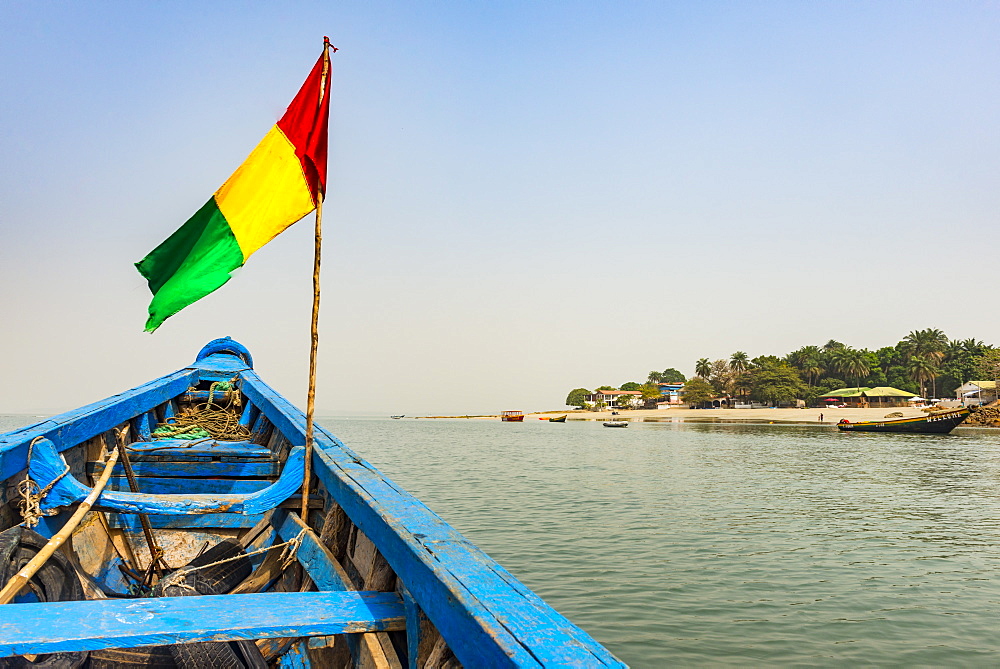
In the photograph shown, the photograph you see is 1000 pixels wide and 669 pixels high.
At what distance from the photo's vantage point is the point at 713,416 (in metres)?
96.2

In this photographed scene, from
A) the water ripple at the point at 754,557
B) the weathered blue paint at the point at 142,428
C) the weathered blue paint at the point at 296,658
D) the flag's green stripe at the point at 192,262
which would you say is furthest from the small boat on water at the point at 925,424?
the flag's green stripe at the point at 192,262

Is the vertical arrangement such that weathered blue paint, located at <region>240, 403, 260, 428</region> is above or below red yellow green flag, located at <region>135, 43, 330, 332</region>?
below

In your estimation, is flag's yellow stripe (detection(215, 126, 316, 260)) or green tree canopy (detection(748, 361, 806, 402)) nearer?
flag's yellow stripe (detection(215, 126, 316, 260))

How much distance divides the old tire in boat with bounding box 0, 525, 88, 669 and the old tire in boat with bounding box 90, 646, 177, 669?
0.08m

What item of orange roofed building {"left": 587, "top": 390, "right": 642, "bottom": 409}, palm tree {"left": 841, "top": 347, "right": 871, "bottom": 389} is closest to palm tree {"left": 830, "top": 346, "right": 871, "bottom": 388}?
palm tree {"left": 841, "top": 347, "right": 871, "bottom": 389}

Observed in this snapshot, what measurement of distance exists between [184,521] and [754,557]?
11007mm

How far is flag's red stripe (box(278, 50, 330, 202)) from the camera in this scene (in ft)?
11.4

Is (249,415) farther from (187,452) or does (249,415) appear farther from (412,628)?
A: (412,628)

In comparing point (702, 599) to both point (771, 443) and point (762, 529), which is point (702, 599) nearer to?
point (762, 529)

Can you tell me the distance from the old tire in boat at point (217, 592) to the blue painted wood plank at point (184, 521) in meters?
0.20

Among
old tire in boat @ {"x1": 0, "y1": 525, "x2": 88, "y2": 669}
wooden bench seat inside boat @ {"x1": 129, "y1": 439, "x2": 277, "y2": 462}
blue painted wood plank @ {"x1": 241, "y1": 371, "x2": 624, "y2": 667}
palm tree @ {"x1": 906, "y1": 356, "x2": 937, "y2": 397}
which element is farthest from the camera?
palm tree @ {"x1": 906, "y1": 356, "x2": 937, "y2": 397}

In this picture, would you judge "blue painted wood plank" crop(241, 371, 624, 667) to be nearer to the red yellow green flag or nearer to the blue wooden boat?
the blue wooden boat

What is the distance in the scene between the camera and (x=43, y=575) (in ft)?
9.07

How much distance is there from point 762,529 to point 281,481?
1425 centimetres
